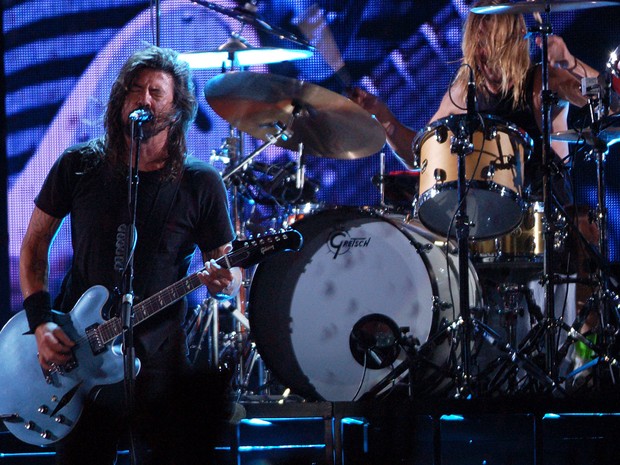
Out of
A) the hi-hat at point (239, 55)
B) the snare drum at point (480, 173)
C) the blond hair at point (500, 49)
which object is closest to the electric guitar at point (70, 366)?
the snare drum at point (480, 173)

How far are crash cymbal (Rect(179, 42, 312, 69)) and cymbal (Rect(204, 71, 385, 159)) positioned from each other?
0.74 metres

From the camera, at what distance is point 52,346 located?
352 cm

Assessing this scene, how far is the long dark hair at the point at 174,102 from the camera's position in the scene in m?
3.79

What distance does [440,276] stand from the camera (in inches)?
183

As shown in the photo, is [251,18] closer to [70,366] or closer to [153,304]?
[153,304]

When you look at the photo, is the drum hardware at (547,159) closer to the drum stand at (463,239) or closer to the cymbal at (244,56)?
the drum stand at (463,239)

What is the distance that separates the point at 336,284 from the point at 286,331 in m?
0.35

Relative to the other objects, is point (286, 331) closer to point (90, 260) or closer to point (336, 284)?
point (336, 284)

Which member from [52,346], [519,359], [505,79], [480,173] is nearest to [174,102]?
[52,346]

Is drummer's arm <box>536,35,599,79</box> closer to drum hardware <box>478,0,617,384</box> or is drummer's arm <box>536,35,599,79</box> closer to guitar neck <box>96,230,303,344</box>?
drum hardware <box>478,0,617,384</box>

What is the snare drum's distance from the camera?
443 cm

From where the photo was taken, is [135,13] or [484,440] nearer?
[484,440]

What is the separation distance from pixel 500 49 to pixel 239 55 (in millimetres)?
1717

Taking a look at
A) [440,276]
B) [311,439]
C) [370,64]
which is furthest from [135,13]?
[311,439]
